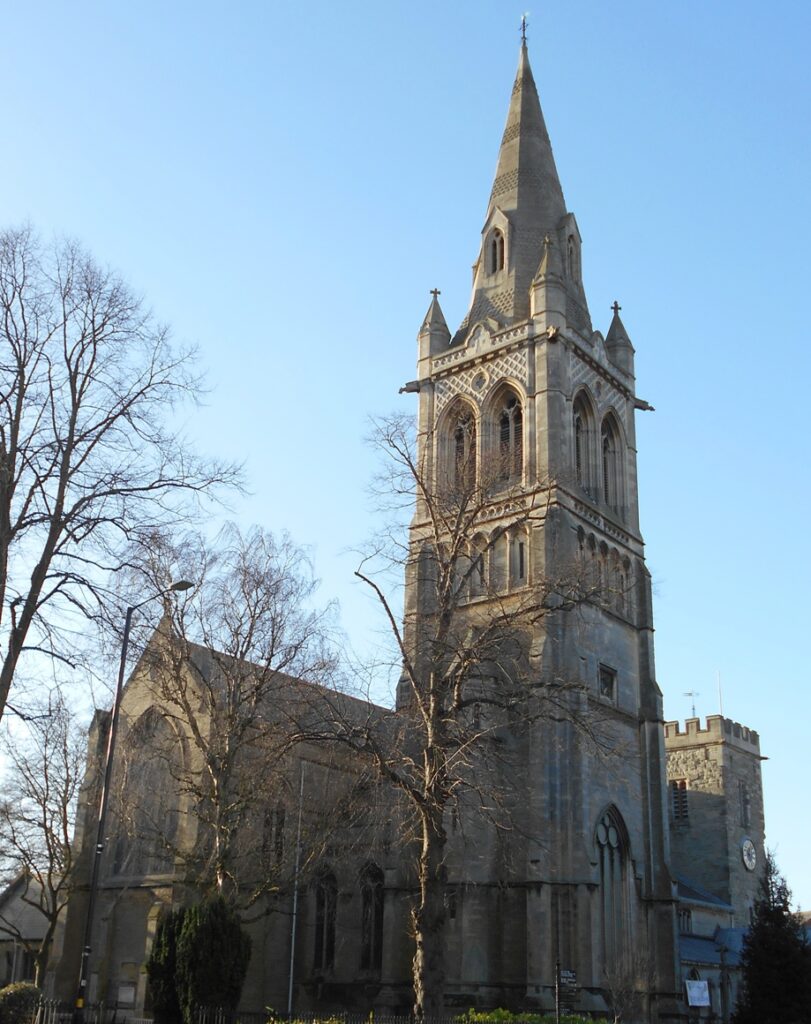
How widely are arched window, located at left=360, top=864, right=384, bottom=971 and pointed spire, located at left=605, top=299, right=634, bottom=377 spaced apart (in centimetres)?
2229

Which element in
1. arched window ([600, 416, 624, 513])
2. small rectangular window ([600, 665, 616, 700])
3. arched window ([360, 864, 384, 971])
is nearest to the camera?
arched window ([360, 864, 384, 971])

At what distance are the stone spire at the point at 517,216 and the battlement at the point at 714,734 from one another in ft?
83.3

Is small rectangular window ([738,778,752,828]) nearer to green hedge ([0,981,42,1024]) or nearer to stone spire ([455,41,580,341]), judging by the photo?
stone spire ([455,41,580,341])

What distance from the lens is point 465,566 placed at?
35.8 m

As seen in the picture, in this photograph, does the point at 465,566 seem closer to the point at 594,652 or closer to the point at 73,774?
the point at 594,652

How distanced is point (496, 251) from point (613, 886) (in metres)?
25.2

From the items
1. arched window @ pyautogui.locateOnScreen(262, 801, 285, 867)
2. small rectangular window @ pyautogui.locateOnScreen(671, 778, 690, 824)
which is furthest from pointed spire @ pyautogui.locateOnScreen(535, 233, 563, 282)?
small rectangular window @ pyautogui.locateOnScreen(671, 778, 690, 824)

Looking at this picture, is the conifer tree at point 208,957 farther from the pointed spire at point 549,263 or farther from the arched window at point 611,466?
the pointed spire at point 549,263

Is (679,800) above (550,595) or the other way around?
the other way around

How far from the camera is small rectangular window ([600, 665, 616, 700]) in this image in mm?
35397

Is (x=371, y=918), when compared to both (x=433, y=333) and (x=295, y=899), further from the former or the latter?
(x=433, y=333)

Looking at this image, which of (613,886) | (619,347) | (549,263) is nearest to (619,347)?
(619,347)

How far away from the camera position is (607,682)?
35750 millimetres

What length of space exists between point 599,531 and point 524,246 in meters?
12.8
